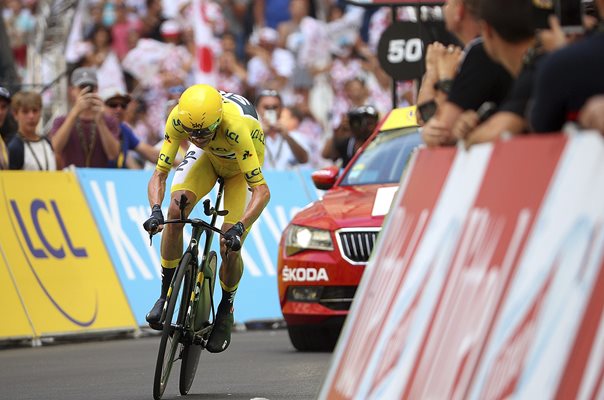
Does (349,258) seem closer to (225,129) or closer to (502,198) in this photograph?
(225,129)

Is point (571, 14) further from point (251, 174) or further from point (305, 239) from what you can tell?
point (305, 239)

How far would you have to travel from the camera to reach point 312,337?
13.4m

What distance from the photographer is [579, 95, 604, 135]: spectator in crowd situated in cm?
444

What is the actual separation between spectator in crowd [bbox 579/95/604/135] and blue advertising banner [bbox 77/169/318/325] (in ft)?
33.6

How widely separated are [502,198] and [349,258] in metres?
8.05

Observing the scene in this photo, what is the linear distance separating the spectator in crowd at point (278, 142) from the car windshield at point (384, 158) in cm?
420

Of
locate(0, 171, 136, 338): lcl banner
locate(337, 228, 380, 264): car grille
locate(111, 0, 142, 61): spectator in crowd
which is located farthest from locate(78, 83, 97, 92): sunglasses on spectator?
locate(111, 0, 142, 61): spectator in crowd

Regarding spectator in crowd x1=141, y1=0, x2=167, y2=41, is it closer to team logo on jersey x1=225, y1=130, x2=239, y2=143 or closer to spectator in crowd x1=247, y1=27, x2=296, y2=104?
spectator in crowd x1=247, y1=27, x2=296, y2=104

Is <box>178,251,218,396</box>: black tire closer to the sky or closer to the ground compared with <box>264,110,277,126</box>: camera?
closer to the sky

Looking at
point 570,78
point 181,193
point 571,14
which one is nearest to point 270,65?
point 181,193

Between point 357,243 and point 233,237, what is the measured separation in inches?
104

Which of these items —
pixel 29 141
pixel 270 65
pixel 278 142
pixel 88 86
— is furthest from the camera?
pixel 270 65

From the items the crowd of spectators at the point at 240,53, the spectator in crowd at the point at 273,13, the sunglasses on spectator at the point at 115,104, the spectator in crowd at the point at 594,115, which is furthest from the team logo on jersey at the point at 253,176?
the spectator in crowd at the point at 273,13

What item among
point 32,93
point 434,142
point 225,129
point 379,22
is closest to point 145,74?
point 379,22
